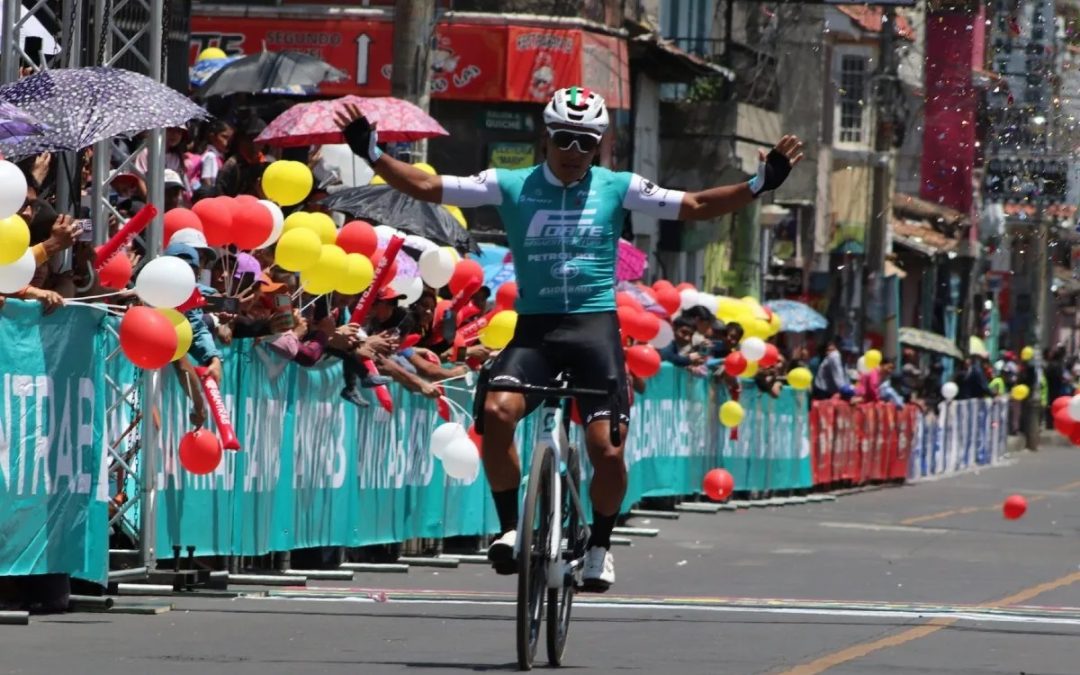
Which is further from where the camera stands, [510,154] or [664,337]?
[510,154]

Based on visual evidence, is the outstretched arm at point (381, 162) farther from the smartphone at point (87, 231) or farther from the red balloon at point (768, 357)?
the red balloon at point (768, 357)

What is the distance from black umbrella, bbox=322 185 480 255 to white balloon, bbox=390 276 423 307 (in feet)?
5.37

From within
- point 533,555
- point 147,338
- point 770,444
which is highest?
point 147,338

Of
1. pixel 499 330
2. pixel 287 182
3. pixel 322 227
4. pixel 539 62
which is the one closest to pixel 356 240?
pixel 287 182

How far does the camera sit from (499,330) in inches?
646

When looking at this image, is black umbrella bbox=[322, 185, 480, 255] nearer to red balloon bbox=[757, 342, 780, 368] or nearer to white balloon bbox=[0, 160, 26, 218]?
red balloon bbox=[757, 342, 780, 368]

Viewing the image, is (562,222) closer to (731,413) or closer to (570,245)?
(570,245)

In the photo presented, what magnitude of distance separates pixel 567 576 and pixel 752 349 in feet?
48.2

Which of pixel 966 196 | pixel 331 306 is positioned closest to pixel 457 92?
pixel 966 196

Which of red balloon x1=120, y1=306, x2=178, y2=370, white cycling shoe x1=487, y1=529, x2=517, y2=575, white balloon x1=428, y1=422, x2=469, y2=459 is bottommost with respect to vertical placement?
white cycling shoe x1=487, y1=529, x2=517, y2=575

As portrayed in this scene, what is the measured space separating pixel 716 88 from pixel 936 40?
71.0ft

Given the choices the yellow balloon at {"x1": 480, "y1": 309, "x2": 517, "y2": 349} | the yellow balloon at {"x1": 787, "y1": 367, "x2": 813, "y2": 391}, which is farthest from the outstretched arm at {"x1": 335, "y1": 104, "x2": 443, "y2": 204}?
the yellow balloon at {"x1": 787, "y1": 367, "x2": 813, "y2": 391}

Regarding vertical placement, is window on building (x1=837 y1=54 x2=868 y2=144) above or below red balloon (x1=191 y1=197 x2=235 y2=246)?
above

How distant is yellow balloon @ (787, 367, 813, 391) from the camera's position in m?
27.4
